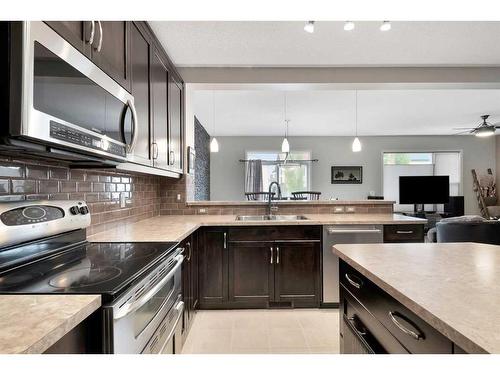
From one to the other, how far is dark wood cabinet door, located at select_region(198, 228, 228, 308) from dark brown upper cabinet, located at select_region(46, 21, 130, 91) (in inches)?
59.6

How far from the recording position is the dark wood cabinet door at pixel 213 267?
272cm

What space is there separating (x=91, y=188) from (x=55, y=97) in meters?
0.99

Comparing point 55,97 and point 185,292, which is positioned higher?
point 55,97

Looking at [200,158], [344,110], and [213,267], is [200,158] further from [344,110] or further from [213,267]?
[213,267]

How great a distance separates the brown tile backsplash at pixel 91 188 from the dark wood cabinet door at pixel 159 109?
1.14ft

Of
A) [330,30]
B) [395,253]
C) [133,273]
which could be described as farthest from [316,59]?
[133,273]

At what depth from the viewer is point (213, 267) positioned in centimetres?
272

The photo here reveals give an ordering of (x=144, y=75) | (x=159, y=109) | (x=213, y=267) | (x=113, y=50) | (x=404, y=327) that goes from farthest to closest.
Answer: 1. (x=213, y=267)
2. (x=159, y=109)
3. (x=144, y=75)
4. (x=113, y=50)
5. (x=404, y=327)

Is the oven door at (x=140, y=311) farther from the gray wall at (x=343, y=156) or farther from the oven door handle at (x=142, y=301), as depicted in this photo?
the gray wall at (x=343, y=156)

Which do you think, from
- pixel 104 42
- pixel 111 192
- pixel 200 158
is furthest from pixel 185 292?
pixel 200 158

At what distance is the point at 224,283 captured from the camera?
2742 millimetres
